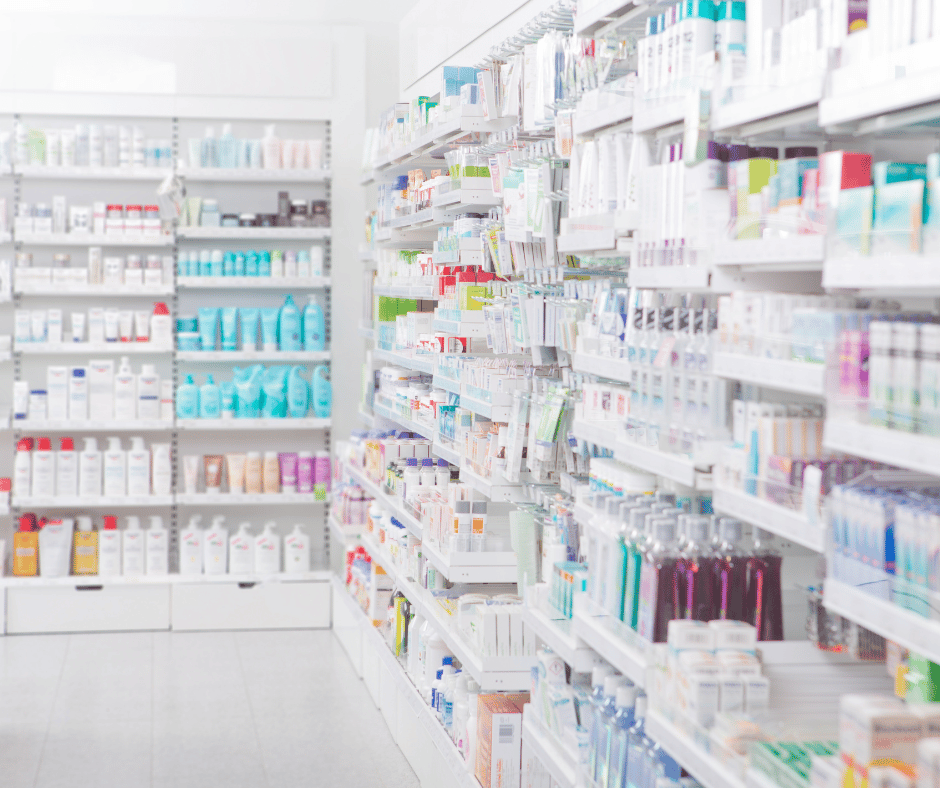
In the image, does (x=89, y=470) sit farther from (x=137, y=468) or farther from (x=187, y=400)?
(x=187, y=400)

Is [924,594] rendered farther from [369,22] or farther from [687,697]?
[369,22]

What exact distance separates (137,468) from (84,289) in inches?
39.9

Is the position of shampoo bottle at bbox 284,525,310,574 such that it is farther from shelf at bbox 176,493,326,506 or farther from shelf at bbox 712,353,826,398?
shelf at bbox 712,353,826,398

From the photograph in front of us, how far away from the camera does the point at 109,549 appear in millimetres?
6570

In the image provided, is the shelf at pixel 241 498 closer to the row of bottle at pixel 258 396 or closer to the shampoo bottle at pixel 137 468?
the shampoo bottle at pixel 137 468

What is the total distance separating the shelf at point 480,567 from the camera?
3971 millimetres

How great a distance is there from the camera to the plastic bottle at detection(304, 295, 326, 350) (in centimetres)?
671

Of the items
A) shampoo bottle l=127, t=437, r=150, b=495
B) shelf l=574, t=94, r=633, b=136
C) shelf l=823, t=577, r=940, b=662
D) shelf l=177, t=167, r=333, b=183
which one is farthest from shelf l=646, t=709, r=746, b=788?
shelf l=177, t=167, r=333, b=183

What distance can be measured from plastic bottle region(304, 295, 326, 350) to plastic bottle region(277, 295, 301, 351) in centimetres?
4

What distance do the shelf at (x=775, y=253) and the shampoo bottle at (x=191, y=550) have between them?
4919 mm

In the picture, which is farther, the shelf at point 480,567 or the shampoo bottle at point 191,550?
the shampoo bottle at point 191,550

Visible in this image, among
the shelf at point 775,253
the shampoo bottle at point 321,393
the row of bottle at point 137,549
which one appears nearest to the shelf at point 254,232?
the shampoo bottle at point 321,393

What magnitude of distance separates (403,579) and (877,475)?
313 cm

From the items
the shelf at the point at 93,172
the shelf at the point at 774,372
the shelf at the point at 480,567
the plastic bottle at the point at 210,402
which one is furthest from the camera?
the plastic bottle at the point at 210,402
